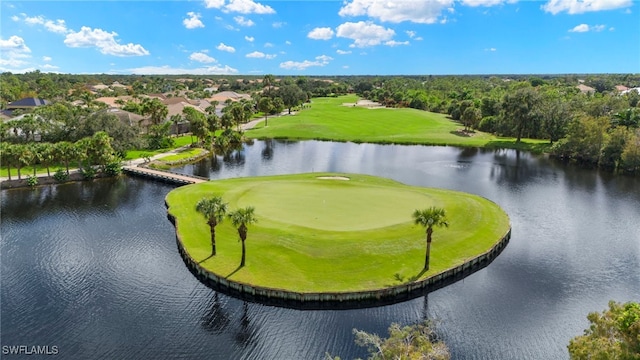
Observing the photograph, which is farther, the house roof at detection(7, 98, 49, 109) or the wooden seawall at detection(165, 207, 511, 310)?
the house roof at detection(7, 98, 49, 109)

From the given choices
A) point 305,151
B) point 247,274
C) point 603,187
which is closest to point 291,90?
point 305,151

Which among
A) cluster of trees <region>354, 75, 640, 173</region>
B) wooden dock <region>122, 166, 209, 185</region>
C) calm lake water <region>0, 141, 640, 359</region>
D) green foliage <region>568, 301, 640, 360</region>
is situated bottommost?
A: calm lake water <region>0, 141, 640, 359</region>

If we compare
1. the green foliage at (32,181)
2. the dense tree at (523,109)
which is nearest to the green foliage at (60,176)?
the green foliage at (32,181)

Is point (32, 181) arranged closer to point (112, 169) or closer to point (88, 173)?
point (88, 173)

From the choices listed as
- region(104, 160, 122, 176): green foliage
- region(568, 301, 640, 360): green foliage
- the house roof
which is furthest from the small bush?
the house roof

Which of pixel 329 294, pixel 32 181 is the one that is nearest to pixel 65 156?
pixel 32 181

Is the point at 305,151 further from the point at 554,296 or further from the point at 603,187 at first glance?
the point at 554,296

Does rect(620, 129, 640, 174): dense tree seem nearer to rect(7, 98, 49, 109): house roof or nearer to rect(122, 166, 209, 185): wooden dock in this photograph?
rect(122, 166, 209, 185): wooden dock
